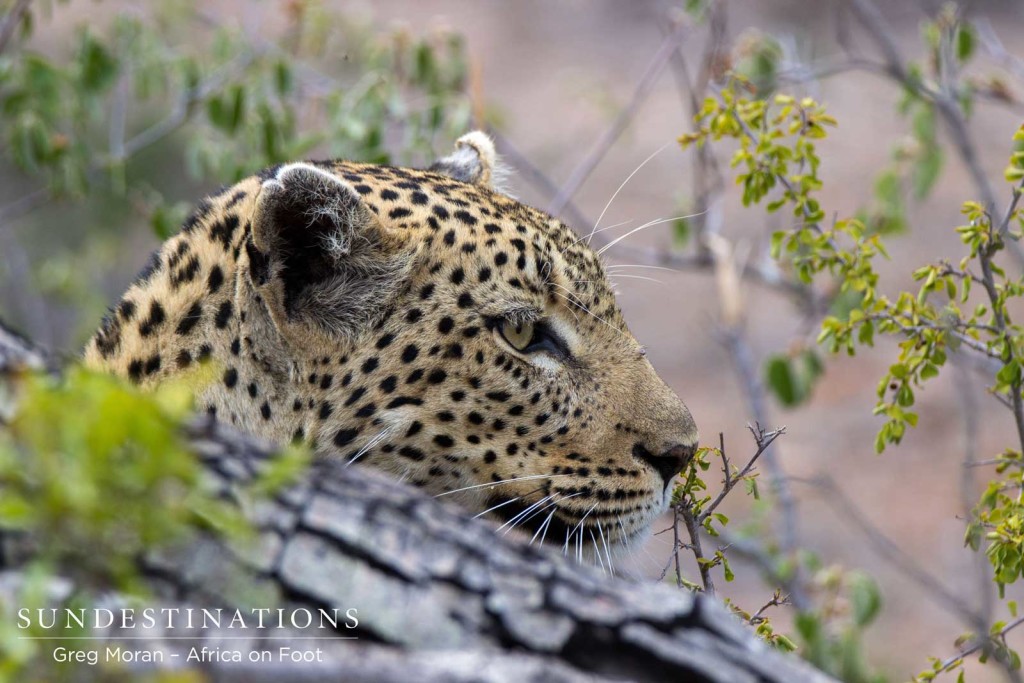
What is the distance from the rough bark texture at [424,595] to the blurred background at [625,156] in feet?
4.88

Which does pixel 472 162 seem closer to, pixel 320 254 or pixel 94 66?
pixel 320 254

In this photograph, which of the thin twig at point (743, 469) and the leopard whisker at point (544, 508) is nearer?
the thin twig at point (743, 469)

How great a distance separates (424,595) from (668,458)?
7.19ft

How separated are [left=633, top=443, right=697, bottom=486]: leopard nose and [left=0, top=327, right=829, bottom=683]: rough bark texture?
191 cm

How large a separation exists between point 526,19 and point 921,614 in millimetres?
15766

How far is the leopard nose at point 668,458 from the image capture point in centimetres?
436

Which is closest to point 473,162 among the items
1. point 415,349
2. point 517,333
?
point 517,333

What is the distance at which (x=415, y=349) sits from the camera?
4258 mm

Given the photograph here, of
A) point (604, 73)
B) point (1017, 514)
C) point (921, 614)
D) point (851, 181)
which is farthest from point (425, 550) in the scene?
point (604, 73)

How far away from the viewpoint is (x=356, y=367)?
4.18 meters

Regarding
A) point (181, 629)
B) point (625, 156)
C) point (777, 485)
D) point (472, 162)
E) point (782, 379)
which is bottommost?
point (777, 485)

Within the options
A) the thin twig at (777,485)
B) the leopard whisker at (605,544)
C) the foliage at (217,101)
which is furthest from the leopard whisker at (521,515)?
the thin twig at (777,485)

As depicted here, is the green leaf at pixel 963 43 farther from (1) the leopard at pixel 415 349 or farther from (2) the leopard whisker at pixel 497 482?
(2) the leopard whisker at pixel 497 482

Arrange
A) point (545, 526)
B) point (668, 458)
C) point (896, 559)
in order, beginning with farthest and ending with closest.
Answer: point (896, 559)
point (668, 458)
point (545, 526)
